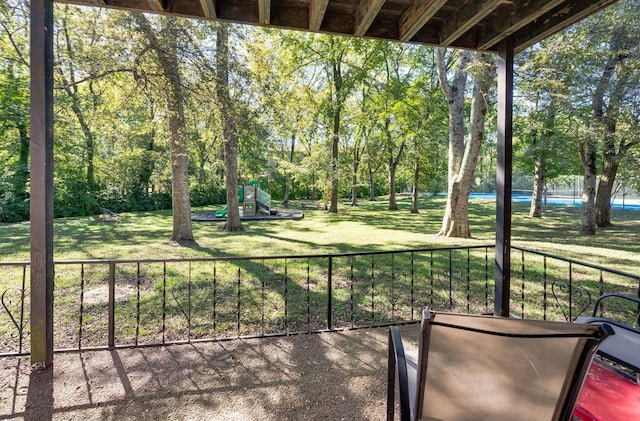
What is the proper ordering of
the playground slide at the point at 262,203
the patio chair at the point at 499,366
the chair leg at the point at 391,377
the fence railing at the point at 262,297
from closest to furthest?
the patio chair at the point at 499,366, the chair leg at the point at 391,377, the fence railing at the point at 262,297, the playground slide at the point at 262,203

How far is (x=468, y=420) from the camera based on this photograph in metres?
1.38

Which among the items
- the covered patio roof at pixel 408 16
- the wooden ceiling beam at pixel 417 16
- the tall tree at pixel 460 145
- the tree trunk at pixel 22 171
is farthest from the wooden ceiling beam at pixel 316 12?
the tree trunk at pixel 22 171

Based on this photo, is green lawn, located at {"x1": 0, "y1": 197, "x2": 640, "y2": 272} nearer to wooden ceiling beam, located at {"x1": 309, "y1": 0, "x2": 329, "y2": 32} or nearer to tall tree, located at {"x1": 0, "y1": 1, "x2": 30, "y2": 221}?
tall tree, located at {"x1": 0, "y1": 1, "x2": 30, "y2": 221}

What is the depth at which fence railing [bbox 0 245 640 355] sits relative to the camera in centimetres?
352

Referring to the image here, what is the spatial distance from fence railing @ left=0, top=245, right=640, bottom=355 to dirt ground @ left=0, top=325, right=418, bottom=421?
0.87 feet

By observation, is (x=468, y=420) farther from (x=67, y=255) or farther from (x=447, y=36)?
(x=67, y=255)

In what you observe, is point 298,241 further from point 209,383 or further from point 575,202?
point 575,202

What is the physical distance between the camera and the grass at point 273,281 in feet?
13.0

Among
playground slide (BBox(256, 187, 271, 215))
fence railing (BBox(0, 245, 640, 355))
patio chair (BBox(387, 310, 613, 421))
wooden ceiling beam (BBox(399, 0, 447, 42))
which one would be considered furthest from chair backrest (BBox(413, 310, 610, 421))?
playground slide (BBox(256, 187, 271, 215))

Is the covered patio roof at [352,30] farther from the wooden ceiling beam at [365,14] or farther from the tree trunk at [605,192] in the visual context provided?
the tree trunk at [605,192]

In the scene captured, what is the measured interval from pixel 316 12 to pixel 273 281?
426 centimetres

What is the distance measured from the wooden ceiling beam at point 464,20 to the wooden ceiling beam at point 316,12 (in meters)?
1.21

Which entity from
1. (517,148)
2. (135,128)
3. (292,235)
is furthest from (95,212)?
(517,148)

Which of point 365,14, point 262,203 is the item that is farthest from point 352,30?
point 262,203
